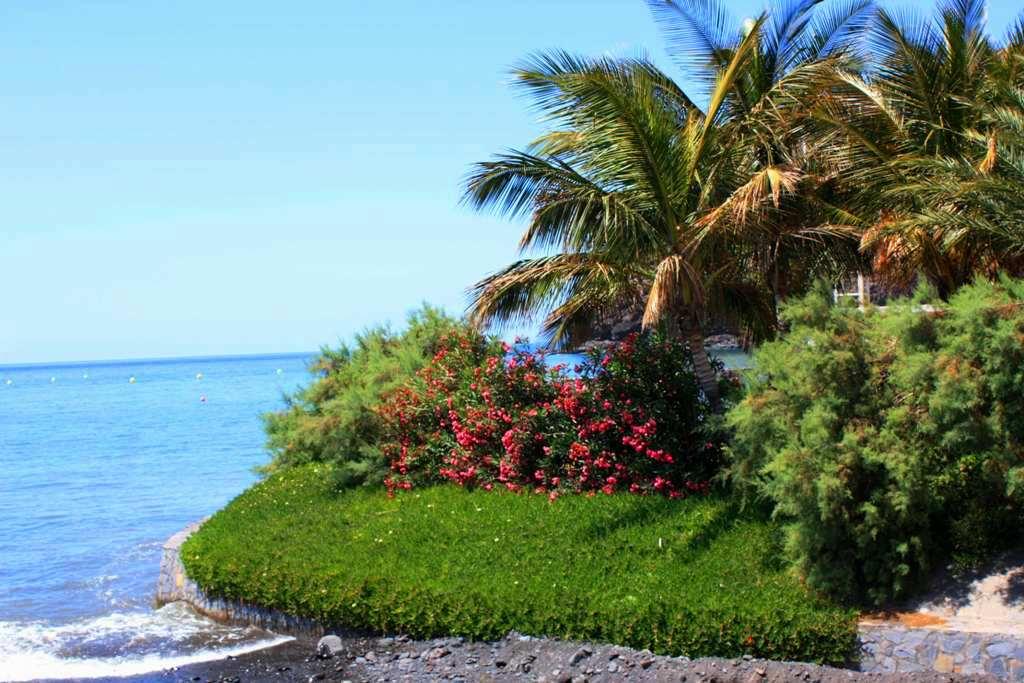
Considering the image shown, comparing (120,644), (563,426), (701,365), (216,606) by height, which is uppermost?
(701,365)

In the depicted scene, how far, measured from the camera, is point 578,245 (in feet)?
43.6

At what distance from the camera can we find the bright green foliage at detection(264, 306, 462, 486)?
16.4 meters

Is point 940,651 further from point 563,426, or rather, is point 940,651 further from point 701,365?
point 563,426

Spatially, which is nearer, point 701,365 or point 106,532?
point 701,365

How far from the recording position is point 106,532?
67.1ft

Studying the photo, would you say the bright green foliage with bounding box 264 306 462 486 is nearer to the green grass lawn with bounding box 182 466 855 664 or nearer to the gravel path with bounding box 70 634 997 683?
the green grass lawn with bounding box 182 466 855 664

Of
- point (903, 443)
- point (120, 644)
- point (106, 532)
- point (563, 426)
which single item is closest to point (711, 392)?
point (563, 426)

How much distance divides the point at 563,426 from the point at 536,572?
125 inches

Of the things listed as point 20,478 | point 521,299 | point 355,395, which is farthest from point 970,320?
point 20,478

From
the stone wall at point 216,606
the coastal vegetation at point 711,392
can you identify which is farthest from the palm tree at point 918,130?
the stone wall at point 216,606

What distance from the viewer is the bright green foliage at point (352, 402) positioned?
16.4 metres

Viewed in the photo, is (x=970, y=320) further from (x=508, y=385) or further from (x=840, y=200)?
(x=508, y=385)

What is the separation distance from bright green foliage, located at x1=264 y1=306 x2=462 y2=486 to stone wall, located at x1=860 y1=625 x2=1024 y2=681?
27.1ft

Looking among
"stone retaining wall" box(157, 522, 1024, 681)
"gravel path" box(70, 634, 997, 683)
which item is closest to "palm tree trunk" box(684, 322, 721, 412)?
"stone retaining wall" box(157, 522, 1024, 681)
